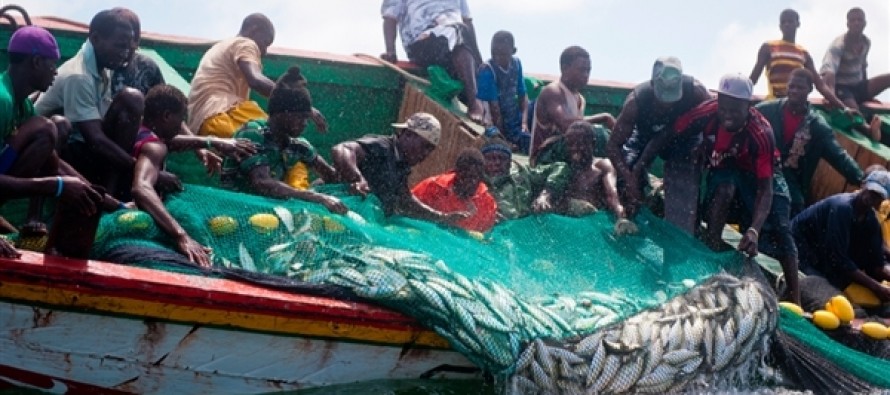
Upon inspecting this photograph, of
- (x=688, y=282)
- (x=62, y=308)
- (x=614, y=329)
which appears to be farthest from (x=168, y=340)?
(x=688, y=282)

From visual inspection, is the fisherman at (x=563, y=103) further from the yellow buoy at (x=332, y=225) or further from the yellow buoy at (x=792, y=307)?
the yellow buoy at (x=332, y=225)

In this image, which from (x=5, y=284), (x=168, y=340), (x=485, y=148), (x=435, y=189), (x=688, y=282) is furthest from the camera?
(x=485, y=148)

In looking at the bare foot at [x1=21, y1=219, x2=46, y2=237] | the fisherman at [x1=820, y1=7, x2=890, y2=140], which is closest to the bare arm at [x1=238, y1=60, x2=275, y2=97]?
the bare foot at [x1=21, y1=219, x2=46, y2=237]

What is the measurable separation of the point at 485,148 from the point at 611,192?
98cm

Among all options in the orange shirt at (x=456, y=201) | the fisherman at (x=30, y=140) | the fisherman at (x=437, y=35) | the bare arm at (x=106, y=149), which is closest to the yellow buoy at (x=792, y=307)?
the orange shirt at (x=456, y=201)

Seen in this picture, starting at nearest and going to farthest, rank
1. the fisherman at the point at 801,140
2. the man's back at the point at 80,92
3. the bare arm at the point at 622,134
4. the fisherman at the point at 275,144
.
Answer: the man's back at the point at 80,92 → the fisherman at the point at 275,144 → the bare arm at the point at 622,134 → the fisherman at the point at 801,140

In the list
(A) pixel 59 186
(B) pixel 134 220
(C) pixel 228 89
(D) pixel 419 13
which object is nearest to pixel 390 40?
(D) pixel 419 13

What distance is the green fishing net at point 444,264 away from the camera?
6242mm

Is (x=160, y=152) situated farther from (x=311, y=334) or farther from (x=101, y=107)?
(x=311, y=334)

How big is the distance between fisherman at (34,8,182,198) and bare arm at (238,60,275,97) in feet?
4.44

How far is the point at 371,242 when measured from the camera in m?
6.69

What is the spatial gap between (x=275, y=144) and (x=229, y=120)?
1.15m

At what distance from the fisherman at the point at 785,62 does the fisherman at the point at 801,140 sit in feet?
4.02

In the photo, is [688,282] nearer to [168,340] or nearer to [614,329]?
[614,329]
